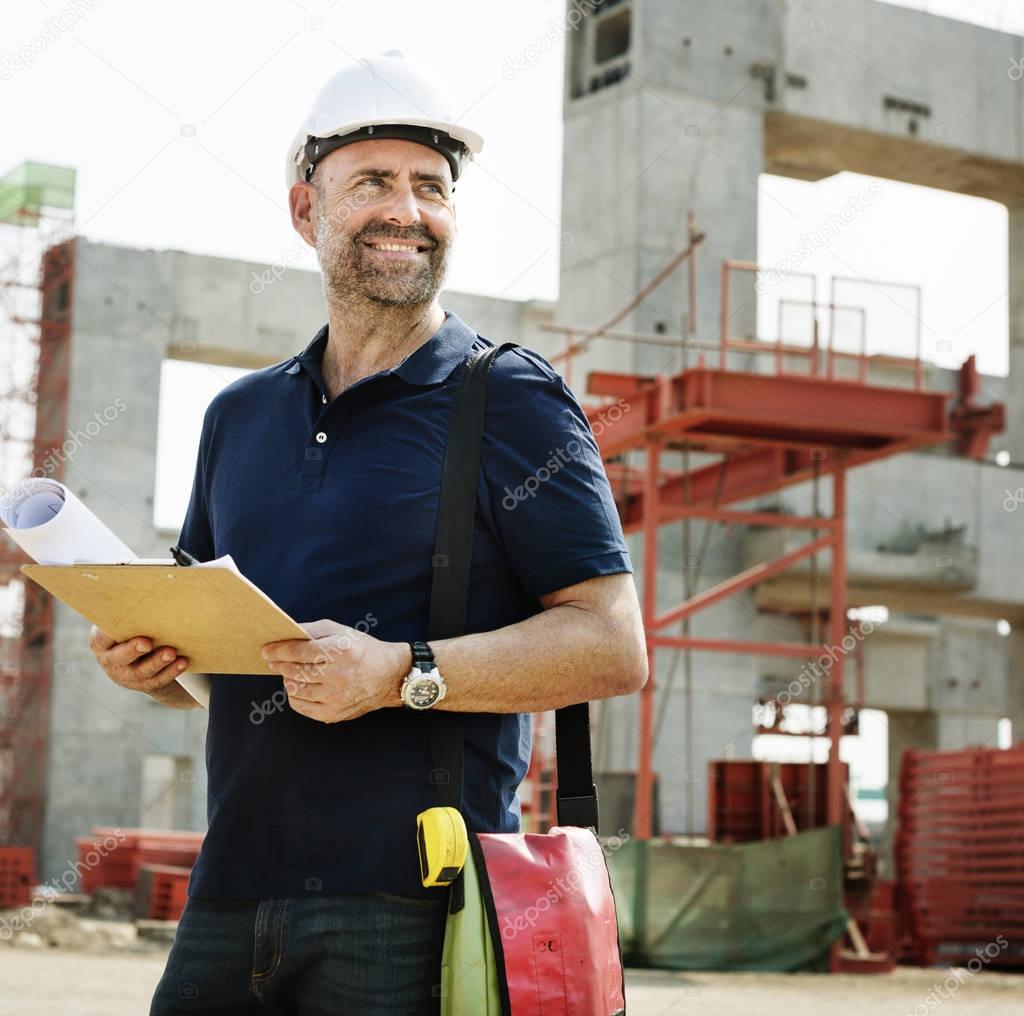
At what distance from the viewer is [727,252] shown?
22.4 meters

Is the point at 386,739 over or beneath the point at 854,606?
beneath

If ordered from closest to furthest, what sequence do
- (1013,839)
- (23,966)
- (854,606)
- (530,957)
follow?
(530,957) → (23,966) → (1013,839) → (854,606)

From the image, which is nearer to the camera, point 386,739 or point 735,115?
point 386,739

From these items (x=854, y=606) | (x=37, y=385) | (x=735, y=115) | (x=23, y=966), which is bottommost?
(x=23, y=966)

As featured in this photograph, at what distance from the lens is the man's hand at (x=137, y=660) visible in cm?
234

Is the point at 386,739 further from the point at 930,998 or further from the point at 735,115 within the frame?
the point at 735,115

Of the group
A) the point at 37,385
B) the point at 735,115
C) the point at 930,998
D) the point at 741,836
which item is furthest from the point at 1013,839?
the point at 37,385

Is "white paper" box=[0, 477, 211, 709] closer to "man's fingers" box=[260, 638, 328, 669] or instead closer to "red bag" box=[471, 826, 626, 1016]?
"man's fingers" box=[260, 638, 328, 669]

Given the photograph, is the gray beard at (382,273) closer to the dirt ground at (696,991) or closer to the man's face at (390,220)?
the man's face at (390,220)

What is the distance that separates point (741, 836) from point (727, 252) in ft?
31.2

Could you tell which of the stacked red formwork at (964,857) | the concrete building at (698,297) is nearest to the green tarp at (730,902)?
the stacked red formwork at (964,857)

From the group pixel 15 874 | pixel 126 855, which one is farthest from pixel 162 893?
pixel 15 874

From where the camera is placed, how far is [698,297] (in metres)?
21.8

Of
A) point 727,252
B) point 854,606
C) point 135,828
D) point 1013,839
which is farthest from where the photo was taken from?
point 854,606
